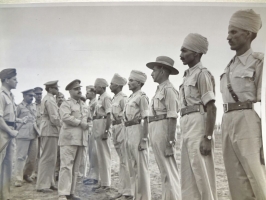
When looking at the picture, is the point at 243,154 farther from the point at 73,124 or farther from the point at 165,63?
the point at 73,124

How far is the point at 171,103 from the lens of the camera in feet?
8.95

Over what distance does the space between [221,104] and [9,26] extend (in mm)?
1955

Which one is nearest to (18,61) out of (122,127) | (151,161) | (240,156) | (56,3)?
(56,3)

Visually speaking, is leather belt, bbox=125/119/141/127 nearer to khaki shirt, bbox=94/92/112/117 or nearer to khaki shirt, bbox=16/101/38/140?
khaki shirt, bbox=94/92/112/117

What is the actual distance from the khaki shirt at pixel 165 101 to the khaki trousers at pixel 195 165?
146mm

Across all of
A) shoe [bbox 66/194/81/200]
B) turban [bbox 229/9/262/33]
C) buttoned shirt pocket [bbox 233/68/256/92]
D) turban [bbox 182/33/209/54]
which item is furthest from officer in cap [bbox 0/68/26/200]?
turban [bbox 229/9/262/33]

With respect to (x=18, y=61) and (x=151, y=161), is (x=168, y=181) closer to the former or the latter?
(x=151, y=161)

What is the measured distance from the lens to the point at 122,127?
2.87 m

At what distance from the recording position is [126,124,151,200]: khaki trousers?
2727mm

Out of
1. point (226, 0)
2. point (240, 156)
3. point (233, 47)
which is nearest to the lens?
point (240, 156)

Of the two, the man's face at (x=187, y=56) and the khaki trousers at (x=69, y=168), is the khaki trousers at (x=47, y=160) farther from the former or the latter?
the man's face at (x=187, y=56)

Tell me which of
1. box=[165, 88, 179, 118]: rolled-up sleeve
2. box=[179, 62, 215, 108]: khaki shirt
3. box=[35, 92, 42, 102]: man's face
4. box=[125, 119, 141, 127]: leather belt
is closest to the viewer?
box=[179, 62, 215, 108]: khaki shirt

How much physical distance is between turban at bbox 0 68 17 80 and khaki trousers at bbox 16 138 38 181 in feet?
1.87

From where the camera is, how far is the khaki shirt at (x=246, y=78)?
2.56 meters
